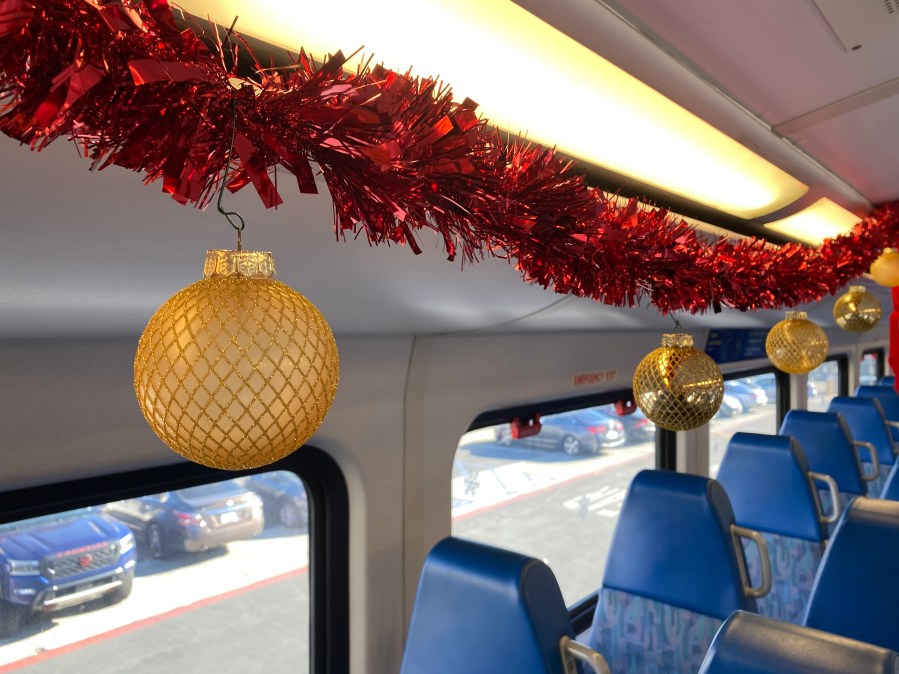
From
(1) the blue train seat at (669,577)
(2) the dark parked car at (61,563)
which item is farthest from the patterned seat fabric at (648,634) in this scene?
(2) the dark parked car at (61,563)

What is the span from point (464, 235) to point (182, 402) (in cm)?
42

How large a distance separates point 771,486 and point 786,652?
2.16 metres

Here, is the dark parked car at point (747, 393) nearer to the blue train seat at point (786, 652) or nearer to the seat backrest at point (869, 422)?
the seat backrest at point (869, 422)

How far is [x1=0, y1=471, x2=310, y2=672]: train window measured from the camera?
58.1 inches

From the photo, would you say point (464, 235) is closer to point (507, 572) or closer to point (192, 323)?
point (192, 323)

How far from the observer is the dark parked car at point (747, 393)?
16.7 feet

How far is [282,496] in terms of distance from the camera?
6.53 feet

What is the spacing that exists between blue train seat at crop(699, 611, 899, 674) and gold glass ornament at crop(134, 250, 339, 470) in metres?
0.81

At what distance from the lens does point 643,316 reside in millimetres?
2652

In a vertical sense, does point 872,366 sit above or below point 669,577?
above

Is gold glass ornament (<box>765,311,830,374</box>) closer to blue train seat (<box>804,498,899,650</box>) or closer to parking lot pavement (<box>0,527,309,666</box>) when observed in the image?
blue train seat (<box>804,498,899,650</box>)

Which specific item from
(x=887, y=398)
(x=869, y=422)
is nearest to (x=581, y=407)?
(x=869, y=422)

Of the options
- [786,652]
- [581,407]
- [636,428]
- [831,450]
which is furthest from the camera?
[636,428]

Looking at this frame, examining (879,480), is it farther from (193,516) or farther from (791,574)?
(193,516)
